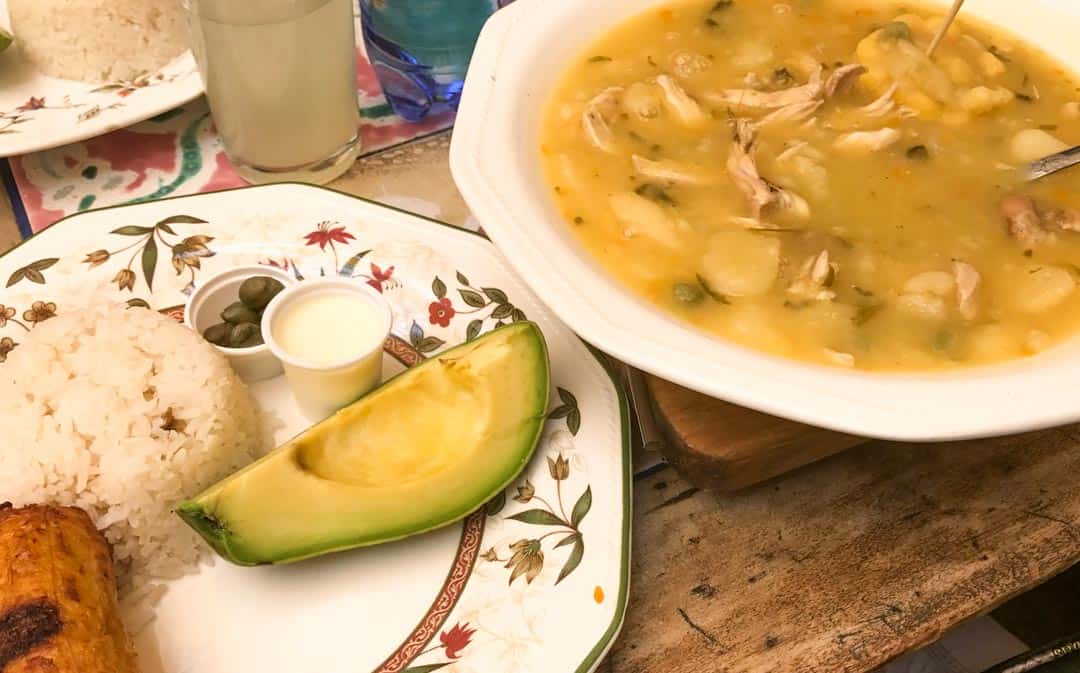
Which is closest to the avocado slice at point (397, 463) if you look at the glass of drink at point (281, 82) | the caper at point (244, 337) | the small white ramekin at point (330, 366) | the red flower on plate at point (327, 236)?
the small white ramekin at point (330, 366)

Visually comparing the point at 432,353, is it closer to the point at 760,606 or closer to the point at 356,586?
the point at 356,586

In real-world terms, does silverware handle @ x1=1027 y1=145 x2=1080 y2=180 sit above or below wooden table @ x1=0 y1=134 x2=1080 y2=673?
above

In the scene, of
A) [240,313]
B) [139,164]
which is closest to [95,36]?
[139,164]

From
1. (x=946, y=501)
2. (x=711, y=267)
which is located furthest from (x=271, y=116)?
(x=946, y=501)

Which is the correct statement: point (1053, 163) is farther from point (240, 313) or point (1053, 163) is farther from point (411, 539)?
point (240, 313)

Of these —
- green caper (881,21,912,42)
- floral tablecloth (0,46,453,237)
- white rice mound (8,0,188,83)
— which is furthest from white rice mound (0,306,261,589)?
green caper (881,21,912,42)

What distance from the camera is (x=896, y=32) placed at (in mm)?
1620

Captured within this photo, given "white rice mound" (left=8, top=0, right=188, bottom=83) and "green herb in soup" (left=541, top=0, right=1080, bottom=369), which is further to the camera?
"white rice mound" (left=8, top=0, right=188, bottom=83)

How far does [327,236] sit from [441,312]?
276 millimetres

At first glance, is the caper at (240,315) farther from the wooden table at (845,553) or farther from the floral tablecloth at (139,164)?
the wooden table at (845,553)

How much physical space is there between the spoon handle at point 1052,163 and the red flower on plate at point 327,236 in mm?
1156

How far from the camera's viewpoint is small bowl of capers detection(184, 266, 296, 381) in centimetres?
152

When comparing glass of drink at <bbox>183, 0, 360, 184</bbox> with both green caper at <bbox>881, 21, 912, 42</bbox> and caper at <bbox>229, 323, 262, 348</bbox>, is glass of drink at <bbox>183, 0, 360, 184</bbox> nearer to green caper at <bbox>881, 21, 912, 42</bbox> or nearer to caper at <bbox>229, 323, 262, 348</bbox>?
caper at <bbox>229, 323, 262, 348</bbox>

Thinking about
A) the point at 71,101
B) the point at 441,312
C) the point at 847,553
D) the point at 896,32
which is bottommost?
the point at 847,553
